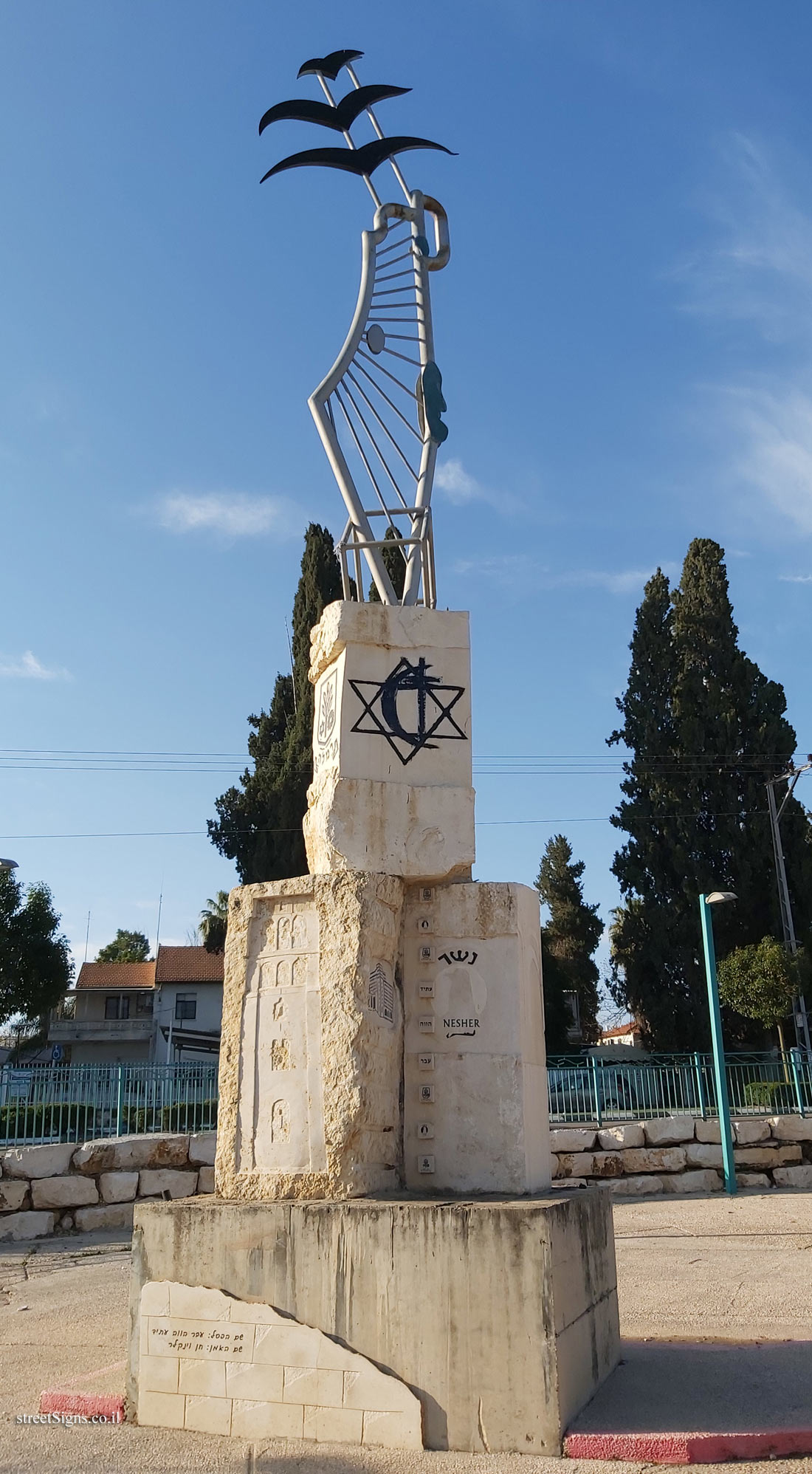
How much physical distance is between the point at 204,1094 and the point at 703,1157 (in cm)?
591

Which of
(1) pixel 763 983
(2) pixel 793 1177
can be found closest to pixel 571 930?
(1) pixel 763 983

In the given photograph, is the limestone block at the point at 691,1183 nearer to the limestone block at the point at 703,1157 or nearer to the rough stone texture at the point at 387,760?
the limestone block at the point at 703,1157

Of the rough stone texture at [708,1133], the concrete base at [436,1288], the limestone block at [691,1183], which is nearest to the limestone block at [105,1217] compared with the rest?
the limestone block at [691,1183]

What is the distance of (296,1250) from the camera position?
188 inches

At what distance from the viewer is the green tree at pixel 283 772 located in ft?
80.0

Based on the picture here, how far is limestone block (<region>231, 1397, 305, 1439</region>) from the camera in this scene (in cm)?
457

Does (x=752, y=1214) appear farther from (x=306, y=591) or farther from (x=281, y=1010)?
(x=306, y=591)

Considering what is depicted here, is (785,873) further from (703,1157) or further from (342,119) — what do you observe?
(342,119)

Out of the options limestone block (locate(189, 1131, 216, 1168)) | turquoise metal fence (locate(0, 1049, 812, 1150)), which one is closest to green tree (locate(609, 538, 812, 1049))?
turquoise metal fence (locate(0, 1049, 812, 1150))

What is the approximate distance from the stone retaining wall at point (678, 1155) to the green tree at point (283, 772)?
1181 centimetres

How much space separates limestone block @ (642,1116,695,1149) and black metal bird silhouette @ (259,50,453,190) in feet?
34.1

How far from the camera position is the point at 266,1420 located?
4.62 m

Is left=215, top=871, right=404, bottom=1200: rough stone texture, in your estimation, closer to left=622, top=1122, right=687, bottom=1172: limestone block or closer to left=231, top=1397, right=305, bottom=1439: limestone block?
left=231, top=1397, right=305, bottom=1439: limestone block

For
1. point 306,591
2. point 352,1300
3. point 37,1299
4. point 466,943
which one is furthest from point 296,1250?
point 306,591
